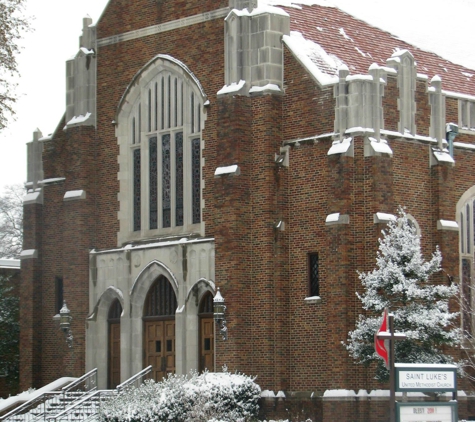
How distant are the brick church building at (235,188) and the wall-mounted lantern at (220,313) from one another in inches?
6.6

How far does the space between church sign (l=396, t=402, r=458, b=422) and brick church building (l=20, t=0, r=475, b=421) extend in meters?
8.56

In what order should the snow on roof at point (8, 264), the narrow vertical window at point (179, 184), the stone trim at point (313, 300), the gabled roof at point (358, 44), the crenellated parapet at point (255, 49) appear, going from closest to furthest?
the stone trim at point (313, 300), the crenellated parapet at point (255, 49), the gabled roof at point (358, 44), the narrow vertical window at point (179, 184), the snow on roof at point (8, 264)

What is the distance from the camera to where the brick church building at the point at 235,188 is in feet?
113

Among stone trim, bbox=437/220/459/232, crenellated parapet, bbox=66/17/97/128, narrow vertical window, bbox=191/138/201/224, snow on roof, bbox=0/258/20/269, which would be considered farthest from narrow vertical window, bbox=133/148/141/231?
stone trim, bbox=437/220/459/232

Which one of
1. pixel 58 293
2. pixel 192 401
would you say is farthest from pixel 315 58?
pixel 58 293

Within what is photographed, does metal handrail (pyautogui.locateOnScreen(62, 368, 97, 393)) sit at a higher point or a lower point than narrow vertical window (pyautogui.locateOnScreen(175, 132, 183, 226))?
lower

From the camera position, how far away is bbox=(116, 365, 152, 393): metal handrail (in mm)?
36969

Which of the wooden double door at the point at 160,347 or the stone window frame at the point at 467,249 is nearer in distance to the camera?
the stone window frame at the point at 467,249

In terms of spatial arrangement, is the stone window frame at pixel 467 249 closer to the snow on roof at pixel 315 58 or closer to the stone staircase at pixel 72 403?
the snow on roof at pixel 315 58

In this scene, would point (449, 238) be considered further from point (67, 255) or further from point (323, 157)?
point (67, 255)

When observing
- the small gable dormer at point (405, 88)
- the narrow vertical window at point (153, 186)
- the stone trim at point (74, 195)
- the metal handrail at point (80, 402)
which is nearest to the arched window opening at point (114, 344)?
the metal handrail at point (80, 402)

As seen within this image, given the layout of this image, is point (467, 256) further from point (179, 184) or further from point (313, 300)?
point (179, 184)

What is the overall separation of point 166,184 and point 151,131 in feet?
5.90

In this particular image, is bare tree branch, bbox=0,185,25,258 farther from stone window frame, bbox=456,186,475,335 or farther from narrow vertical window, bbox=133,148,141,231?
stone window frame, bbox=456,186,475,335
